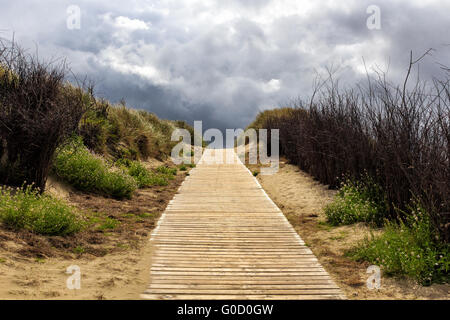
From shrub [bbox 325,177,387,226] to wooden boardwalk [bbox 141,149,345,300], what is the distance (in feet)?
3.18

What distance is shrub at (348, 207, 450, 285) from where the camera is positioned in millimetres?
4820

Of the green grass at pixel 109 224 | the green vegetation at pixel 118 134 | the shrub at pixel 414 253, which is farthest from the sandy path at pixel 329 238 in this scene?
the green vegetation at pixel 118 134

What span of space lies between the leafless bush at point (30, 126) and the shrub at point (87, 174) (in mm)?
1043

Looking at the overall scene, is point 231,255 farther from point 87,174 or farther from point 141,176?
point 141,176

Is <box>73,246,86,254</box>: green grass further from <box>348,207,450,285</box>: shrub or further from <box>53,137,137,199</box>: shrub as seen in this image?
<box>348,207,450,285</box>: shrub

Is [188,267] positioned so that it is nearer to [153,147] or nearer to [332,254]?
[332,254]

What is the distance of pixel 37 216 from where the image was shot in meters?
6.17

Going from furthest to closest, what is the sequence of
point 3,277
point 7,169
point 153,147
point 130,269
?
point 153,147 < point 7,169 < point 130,269 < point 3,277

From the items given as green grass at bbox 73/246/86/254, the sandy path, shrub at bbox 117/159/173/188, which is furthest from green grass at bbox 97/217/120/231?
shrub at bbox 117/159/173/188

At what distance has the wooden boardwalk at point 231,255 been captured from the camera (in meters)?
4.55

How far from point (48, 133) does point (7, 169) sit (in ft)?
3.68

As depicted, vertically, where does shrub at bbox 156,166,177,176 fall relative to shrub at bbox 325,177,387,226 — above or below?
above
